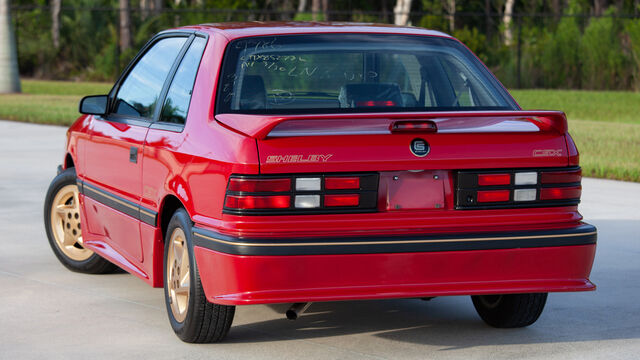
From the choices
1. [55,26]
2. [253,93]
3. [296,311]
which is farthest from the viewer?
[55,26]

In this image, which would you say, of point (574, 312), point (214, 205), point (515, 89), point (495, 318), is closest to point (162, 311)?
point (214, 205)

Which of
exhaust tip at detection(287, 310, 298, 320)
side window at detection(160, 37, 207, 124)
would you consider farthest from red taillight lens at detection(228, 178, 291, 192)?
side window at detection(160, 37, 207, 124)

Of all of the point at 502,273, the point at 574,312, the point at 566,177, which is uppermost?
the point at 566,177

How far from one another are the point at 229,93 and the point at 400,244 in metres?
1.17

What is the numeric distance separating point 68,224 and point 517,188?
3.51 m

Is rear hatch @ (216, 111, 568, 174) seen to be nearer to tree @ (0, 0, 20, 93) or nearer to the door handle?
the door handle

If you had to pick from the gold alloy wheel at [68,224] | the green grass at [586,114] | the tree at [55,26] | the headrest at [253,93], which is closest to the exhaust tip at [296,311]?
the headrest at [253,93]

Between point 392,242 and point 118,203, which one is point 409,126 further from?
point 118,203

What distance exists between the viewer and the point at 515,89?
35.9 m

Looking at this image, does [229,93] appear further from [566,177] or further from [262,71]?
[566,177]

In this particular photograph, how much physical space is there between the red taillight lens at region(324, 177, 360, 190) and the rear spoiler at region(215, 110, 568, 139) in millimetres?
199

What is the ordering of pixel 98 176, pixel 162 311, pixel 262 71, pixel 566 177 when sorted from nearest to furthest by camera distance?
1. pixel 566 177
2. pixel 262 71
3. pixel 162 311
4. pixel 98 176

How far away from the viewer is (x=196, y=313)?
5.39m

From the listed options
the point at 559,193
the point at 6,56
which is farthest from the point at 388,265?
the point at 6,56
